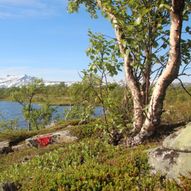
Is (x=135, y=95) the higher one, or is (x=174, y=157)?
(x=135, y=95)

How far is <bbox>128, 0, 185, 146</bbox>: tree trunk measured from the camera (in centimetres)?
1388

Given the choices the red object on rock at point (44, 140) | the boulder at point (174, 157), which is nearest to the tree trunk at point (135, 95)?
the boulder at point (174, 157)

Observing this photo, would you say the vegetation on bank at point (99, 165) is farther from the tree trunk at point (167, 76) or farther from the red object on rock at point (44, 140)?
the red object on rock at point (44, 140)

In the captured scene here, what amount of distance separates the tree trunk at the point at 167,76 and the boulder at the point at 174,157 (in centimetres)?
363

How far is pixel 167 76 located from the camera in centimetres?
1550

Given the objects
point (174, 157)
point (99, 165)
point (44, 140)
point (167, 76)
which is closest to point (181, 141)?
point (174, 157)

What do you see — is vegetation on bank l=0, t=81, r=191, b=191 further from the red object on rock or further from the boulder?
the red object on rock

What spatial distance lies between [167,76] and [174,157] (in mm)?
4945

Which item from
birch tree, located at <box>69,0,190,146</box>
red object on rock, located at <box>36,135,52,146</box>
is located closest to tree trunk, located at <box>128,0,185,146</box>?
birch tree, located at <box>69,0,190,146</box>

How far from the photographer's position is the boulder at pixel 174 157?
35.5ft

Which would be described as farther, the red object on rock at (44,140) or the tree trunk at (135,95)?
the red object on rock at (44,140)

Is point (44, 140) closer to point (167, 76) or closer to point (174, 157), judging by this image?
point (167, 76)

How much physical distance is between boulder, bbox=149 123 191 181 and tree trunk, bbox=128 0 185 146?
3.63 metres

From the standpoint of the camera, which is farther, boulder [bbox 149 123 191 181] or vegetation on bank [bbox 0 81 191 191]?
boulder [bbox 149 123 191 181]
